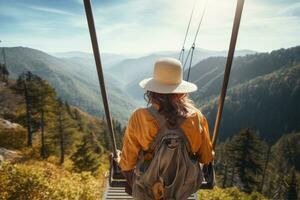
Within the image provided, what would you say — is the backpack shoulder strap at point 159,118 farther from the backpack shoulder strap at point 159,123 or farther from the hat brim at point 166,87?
the hat brim at point 166,87

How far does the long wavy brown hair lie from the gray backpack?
5 cm

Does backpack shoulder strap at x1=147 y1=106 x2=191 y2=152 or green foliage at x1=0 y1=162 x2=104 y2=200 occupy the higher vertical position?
backpack shoulder strap at x1=147 y1=106 x2=191 y2=152

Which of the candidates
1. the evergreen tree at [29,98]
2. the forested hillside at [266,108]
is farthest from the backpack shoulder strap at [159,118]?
the forested hillside at [266,108]

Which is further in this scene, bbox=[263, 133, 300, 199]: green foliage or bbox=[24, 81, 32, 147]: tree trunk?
bbox=[263, 133, 300, 199]: green foliage

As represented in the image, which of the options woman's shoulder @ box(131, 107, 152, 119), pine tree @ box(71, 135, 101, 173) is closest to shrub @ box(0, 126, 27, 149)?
pine tree @ box(71, 135, 101, 173)

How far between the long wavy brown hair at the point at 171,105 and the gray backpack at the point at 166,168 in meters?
0.05

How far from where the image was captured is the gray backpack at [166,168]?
9.55 ft

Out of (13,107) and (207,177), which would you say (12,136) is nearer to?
(13,107)

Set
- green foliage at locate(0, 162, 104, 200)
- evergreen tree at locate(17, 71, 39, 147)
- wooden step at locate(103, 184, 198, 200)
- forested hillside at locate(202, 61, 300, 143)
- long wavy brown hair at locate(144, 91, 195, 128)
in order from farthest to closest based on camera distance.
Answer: forested hillside at locate(202, 61, 300, 143) < evergreen tree at locate(17, 71, 39, 147) < green foliage at locate(0, 162, 104, 200) < wooden step at locate(103, 184, 198, 200) < long wavy brown hair at locate(144, 91, 195, 128)

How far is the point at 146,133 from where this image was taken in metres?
2.90

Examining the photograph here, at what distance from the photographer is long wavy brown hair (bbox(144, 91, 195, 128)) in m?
2.86

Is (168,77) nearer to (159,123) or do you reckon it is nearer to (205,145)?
(159,123)

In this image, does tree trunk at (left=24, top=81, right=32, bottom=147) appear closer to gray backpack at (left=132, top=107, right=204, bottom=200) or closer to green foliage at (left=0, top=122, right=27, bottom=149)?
green foliage at (left=0, top=122, right=27, bottom=149)

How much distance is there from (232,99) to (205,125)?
18024 centimetres
